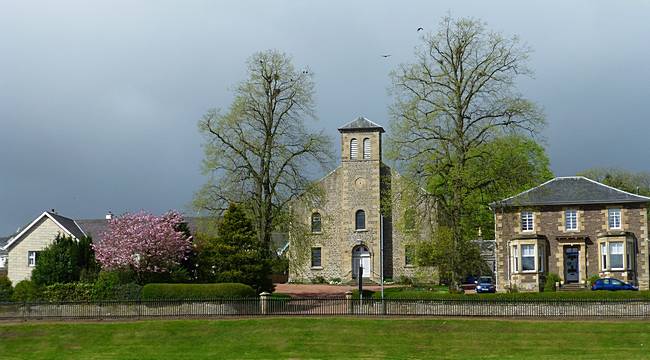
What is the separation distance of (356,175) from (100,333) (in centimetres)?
3637

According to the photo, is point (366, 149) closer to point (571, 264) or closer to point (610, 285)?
point (571, 264)

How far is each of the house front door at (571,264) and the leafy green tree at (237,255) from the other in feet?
63.9

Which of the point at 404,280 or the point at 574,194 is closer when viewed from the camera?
the point at 574,194

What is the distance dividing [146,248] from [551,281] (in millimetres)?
24279

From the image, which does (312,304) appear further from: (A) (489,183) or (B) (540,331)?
(A) (489,183)

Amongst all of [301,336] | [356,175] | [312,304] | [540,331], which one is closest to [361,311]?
[312,304]

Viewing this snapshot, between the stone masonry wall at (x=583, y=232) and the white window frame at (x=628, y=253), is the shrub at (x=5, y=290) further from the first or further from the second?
the white window frame at (x=628, y=253)

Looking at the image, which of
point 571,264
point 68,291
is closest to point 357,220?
point 571,264

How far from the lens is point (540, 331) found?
118 feet

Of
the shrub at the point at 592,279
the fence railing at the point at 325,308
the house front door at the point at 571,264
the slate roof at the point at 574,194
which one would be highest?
the slate roof at the point at 574,194

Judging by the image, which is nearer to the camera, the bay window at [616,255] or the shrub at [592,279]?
the shrub at [592,279]

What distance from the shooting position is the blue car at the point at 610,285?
1991 inches

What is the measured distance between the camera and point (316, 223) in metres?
72.8

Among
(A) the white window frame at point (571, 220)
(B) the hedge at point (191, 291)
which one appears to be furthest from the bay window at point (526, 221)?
(B) the hedge at point (191, 291)
